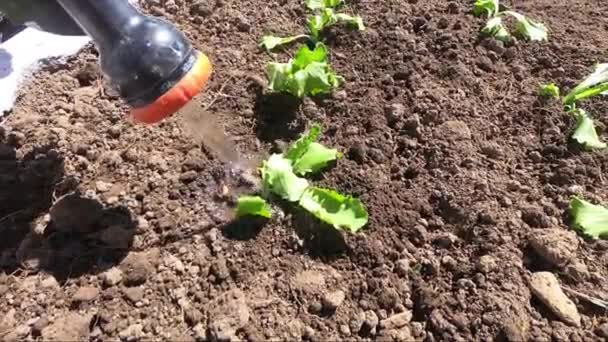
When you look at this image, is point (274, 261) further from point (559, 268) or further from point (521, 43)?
point (521, 43)

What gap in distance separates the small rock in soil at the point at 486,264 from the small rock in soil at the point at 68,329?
89 cm

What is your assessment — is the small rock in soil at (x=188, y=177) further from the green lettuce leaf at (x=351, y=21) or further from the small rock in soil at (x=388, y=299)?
the green lettuce leaf at (x=351, y=21)

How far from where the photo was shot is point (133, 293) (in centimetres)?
148

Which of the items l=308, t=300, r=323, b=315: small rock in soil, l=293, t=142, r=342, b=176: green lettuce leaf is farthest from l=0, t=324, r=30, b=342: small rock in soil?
l=293, t=142, r=342, b=176: green lettuce leaf

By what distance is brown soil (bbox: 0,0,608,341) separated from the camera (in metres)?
1.48

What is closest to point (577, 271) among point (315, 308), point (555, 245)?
point (555, 245)

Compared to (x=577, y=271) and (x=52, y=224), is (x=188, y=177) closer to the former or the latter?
(x=52, y=224)

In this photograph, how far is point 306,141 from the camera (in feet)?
5.50

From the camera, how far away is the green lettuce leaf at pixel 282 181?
5.27ft

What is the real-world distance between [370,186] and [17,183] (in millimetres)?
914

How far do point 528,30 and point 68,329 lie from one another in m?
1.58

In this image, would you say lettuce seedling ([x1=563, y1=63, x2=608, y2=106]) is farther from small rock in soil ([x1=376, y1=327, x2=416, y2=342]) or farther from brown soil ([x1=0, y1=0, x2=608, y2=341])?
small rock in soil ([x1=376, y1=327, x2=416, y2=342])

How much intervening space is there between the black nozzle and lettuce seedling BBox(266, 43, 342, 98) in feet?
1.37

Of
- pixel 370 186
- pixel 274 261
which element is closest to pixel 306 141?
pixel 370 186
